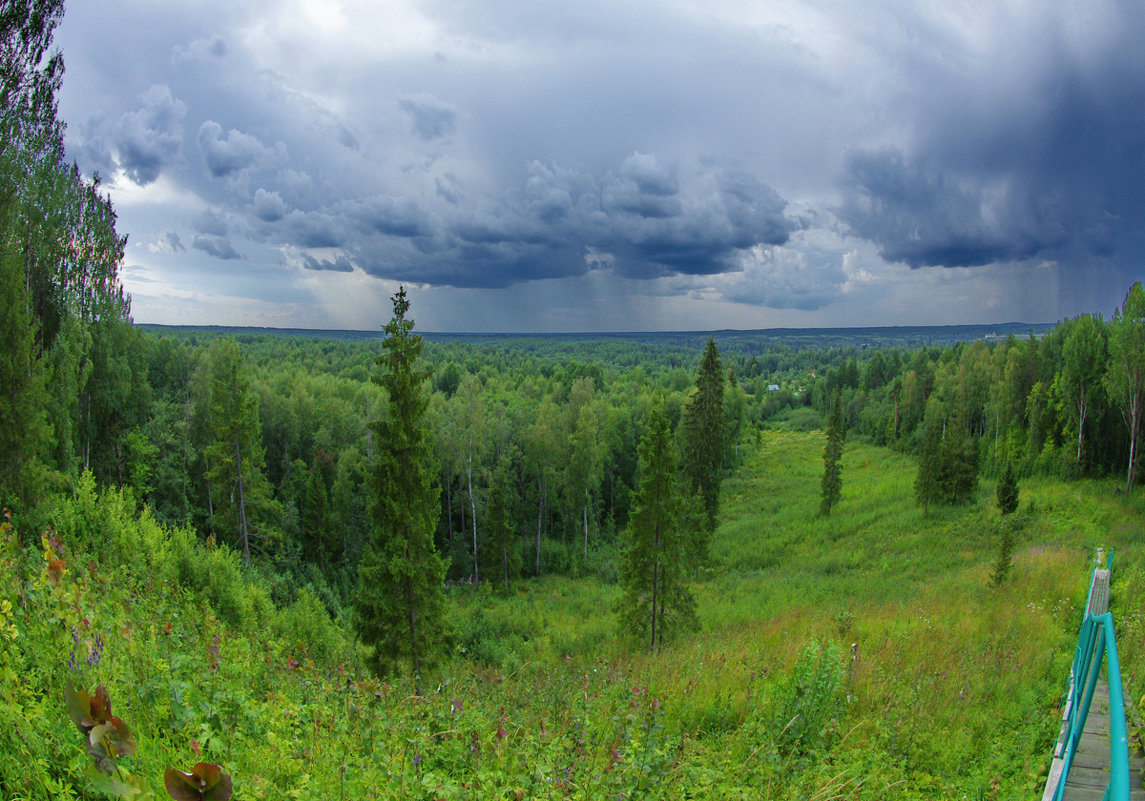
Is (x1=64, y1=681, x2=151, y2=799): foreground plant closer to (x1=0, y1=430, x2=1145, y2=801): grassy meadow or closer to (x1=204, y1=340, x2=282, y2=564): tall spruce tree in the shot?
(x1=0, y1=430, x2=1145, y2=801): grassy meadow

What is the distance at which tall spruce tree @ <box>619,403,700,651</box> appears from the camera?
17.3 metres

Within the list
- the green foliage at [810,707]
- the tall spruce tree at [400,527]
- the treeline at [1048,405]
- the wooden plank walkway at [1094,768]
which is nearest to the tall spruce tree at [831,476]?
the treeline at [1048,405]

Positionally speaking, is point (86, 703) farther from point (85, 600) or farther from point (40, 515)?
point (40, 515)

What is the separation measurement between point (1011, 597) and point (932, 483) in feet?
85.9

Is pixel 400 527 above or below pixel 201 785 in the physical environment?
below

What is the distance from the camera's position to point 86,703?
1201 mm

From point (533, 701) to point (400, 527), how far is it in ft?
27.2

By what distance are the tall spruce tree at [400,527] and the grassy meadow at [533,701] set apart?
1.34 m

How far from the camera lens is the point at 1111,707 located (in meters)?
2.54

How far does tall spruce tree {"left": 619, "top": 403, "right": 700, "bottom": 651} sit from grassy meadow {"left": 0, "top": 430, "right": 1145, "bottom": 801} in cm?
541

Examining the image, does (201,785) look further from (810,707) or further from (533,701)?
(810,707)

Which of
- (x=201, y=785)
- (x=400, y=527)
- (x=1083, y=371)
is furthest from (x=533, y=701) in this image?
(x=1083, y=371)

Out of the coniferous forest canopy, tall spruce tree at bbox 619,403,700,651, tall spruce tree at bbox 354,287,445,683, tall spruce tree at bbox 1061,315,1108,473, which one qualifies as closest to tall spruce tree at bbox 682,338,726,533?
the coniferous forest canopy

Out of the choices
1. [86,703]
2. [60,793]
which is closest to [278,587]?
[60,793]
